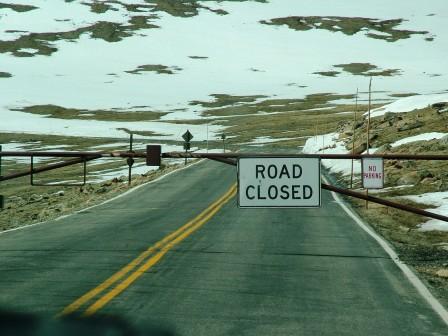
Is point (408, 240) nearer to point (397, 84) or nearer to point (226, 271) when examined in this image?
point (226, 271)

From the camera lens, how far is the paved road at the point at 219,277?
344 inches

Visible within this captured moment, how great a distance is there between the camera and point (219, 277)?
458 inches

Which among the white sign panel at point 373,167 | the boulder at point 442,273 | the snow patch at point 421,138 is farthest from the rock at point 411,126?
the white sign panel at point 373,167

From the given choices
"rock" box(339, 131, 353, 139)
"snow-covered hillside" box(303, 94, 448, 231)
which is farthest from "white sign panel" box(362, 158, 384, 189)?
"rock" box(339, 131, 353, 139)

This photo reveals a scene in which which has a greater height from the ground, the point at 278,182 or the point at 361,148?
the point at 361,148

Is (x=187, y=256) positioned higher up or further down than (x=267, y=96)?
further down

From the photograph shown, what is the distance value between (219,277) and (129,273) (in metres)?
1.40

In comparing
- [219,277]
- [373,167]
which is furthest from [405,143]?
[219,277]

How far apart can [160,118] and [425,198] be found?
119130 millimetres

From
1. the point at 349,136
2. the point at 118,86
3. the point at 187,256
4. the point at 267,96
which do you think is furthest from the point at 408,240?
the point at 118,86

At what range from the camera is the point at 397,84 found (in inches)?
6742

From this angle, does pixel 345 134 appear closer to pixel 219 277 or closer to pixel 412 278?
pixel 412 278

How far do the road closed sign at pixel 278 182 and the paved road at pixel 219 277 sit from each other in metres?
1.20

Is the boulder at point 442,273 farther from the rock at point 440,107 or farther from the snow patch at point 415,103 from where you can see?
the snow patch at point 415,103
